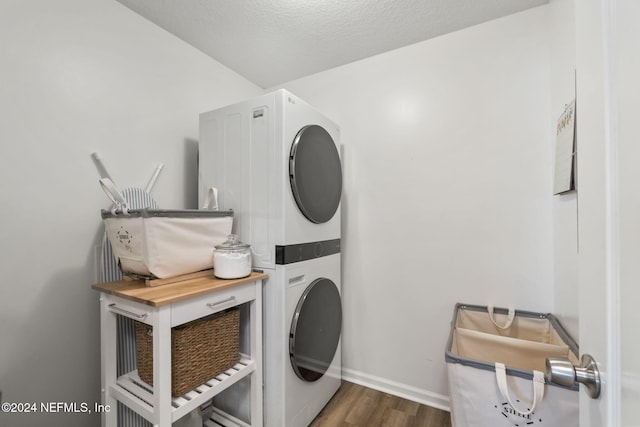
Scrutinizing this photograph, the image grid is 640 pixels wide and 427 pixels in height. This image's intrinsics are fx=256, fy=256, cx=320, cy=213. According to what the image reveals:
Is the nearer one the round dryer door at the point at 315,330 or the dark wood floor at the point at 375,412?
the round dryer door at the point at 315,330

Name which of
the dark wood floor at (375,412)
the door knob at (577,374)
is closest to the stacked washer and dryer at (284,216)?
the dark wood floor at (375,412)

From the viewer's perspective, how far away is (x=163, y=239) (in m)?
1.03

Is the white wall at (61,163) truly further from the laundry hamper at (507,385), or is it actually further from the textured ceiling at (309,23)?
the laundry hamper at (507,385)

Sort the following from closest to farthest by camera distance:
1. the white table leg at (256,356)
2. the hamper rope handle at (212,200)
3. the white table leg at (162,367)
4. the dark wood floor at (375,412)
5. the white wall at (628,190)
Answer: the white wall at (628,190) < the white table leg at (162,367) < the white table leg at (256,356) < the hamper rope handle at (212,200) < the dark wood floor at (375,412)

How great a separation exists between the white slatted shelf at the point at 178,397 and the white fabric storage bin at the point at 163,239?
1.54 feet

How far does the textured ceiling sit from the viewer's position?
1.41 m

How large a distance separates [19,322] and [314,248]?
1.32m

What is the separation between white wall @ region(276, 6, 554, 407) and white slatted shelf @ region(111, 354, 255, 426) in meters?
0.98

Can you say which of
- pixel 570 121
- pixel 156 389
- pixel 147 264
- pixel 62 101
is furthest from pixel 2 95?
pixel 570 121

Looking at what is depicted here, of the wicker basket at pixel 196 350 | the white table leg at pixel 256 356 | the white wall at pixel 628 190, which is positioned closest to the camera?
the white wall at pixel 628 190

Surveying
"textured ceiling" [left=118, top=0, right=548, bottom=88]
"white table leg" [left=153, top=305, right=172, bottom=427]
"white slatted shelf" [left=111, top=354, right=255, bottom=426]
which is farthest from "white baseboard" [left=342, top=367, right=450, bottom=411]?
"textured ceiling" [left=118, top=0, right=548, bottom=88]

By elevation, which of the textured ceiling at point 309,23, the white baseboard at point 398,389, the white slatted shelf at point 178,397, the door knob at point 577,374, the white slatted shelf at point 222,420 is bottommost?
the white baseboard at point 398,389

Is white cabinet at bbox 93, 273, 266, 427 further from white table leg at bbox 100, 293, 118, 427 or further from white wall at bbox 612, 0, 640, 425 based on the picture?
white wall at bbox 612, 0, 640, 425

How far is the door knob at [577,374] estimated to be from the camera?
16.8 inches
